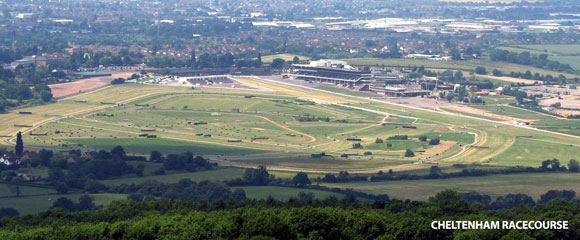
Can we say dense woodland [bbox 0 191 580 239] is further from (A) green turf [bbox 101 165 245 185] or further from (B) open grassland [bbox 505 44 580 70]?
(B) open grassland [bbox 505 44 580 70]

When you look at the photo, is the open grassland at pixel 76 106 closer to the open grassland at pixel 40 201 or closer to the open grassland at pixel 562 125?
Result: the open grassland at pixel 40 201

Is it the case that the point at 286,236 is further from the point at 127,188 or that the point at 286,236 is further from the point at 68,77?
the point at 68,77

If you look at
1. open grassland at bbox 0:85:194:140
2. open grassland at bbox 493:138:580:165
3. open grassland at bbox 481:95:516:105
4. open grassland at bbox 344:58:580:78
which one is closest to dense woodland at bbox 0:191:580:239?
open grassland at bbox 493:138:580:165

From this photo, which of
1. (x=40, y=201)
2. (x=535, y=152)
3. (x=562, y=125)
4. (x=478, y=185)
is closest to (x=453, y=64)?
(x=562, y=125)

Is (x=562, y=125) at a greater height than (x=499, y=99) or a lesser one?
lesser

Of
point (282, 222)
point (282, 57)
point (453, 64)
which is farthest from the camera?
point (282, 57)

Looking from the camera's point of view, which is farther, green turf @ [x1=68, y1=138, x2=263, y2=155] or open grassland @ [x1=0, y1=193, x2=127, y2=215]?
green turf @ [x1=68, y1=138, x2=263, y2=155]

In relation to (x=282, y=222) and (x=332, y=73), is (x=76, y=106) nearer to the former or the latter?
(x=332, y=73)
